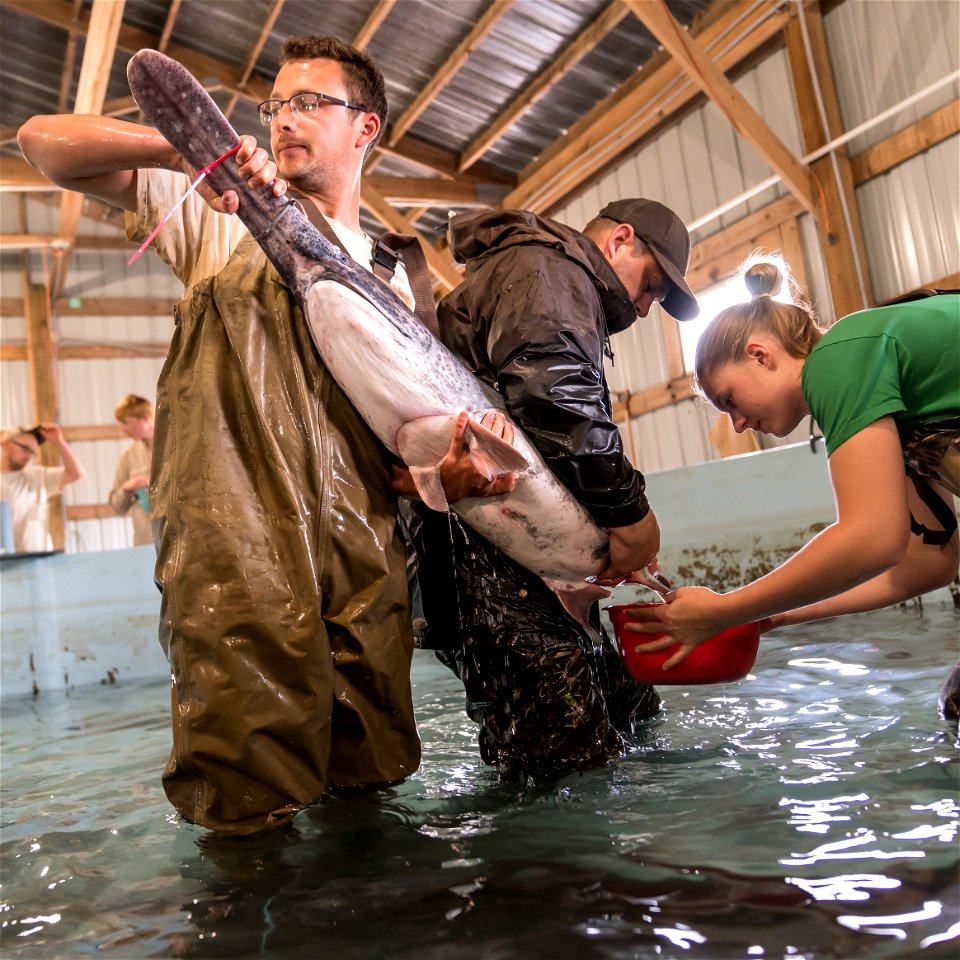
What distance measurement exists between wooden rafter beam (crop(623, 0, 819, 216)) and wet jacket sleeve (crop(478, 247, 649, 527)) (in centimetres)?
535

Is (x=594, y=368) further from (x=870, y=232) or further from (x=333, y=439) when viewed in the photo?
(x=870, y=232)

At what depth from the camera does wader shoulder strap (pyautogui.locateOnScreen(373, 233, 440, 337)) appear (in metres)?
2.08

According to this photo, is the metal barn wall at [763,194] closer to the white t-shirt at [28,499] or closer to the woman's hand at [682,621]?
the white t-shirt at [28,499]

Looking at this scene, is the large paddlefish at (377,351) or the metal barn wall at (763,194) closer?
the large paddlefish at (377,351)

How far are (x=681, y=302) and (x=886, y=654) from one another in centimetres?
152

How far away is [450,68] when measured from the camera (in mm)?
8906

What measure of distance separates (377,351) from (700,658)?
917 millimetres

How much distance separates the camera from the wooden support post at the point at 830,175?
7453 millimetres

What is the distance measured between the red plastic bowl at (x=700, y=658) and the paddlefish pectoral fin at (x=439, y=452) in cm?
39

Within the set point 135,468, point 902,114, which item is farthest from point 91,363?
point 902,114

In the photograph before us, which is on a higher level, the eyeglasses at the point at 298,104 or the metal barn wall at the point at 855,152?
the metal barn wall at the point at 855,152

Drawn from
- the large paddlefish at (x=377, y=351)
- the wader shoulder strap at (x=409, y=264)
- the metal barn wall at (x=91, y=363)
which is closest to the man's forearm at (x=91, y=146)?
the large paddlefish at (x=377, y=351)

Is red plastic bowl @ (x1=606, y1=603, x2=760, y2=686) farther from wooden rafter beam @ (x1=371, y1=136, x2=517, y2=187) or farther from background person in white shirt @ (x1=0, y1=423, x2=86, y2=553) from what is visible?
wooden rafter beam @ (x1=371, y1=136, x2=517, y2=187)

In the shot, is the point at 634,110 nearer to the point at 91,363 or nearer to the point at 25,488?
the point at 25,488
